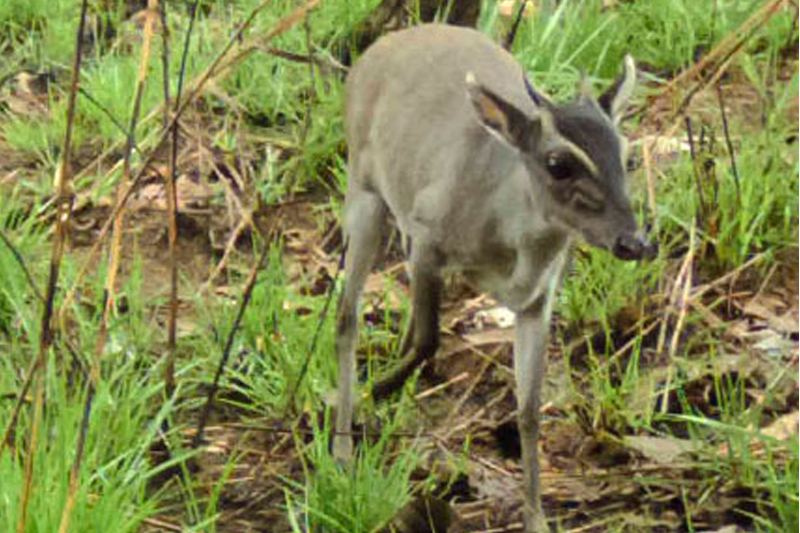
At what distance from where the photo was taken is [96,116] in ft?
19.0

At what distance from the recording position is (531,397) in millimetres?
3799

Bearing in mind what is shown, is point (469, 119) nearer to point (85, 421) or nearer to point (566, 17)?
point (85, 421)

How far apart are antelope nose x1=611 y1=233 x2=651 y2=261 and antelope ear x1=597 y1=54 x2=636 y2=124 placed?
31 centimetres

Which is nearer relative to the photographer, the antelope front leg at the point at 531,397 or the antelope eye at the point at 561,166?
the antelope eye at the point at 561,166

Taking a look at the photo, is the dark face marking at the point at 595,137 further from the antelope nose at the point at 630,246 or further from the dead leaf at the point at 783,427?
the dead leaf at the point at 783,427

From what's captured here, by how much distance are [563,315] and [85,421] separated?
2189 millimetres

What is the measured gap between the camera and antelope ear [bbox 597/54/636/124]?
337 cm

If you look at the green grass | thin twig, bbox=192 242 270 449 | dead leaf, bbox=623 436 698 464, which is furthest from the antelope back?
Answer: dead leaf, bbox=623 436 698 464

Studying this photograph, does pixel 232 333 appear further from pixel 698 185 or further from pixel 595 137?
pixel 698 185

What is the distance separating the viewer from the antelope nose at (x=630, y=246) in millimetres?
3133

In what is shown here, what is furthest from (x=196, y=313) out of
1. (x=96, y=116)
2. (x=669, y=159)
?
(x=669, y=159)

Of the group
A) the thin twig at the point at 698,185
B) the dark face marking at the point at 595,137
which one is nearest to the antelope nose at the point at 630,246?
the dark face marking at the point at 595,137

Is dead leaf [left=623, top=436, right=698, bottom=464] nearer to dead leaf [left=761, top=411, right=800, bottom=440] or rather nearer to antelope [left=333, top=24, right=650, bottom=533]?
dead leaf [left=761, top=411, right=800, bottom=440]

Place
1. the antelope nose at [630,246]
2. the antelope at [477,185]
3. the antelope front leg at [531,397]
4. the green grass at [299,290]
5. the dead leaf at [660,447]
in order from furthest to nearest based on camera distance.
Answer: the dead leaf at [660,447] → the antelope front leg at [531,397] → the green grass at [299,290] → the antelope at [477,185] → the antelope nose at [630,246]
